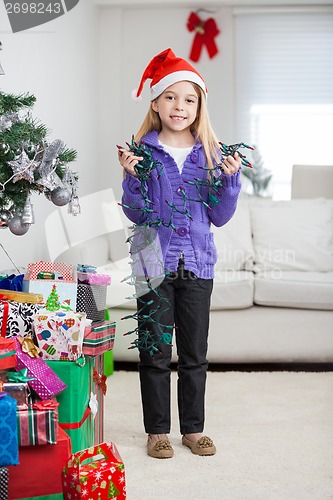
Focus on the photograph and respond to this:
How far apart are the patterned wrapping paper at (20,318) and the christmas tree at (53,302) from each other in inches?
1.9

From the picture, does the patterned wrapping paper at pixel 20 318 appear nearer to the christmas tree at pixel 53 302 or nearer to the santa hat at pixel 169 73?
the christmas tree at pixel 53 302

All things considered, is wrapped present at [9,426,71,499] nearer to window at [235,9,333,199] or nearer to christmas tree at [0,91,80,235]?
christmas tree at [0,91,80,235]

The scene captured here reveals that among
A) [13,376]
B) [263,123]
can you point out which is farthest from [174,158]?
[263,123]

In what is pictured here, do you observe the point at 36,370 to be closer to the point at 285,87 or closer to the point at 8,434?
the point at 8,434

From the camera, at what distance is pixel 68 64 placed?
14.6ft

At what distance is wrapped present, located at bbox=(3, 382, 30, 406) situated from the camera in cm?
167

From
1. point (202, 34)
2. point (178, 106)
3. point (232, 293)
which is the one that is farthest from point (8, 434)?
point (202, 34)

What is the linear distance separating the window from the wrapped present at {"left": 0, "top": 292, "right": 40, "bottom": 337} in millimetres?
4051

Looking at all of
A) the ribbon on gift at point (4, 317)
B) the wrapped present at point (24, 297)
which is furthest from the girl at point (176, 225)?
the ribbon on gift at point (4, 317)

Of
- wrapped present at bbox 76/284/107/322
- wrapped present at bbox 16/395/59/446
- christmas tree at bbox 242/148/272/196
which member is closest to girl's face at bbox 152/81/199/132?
wrapped present at bbox 76/284/107/322

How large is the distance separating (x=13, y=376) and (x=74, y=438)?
341 millimetres

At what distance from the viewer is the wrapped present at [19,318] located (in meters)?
1.91

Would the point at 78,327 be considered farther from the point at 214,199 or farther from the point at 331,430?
the point at 331,430

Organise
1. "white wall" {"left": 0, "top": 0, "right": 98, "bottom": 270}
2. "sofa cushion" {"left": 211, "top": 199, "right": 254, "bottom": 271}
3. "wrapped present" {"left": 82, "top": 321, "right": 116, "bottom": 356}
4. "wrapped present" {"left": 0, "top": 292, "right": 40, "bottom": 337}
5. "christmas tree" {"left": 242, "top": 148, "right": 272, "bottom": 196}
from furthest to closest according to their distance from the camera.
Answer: "christmas tree" {"left": 242, "top": 148, "right": 272, "bottom": 196}, "sofa cushion" {"left": 211, "top": 199, "right": 254, "bottom": 271}, "white wall" {"left": 0, "top": 0, "right": 98, "bottom": 270}, "wrapped present" {"left": 82, "top": 321, "right": 116, "bottom": 356}, "wrapped present" {"left": 0, "top": 292, "right": 40, "bottom": 337}
